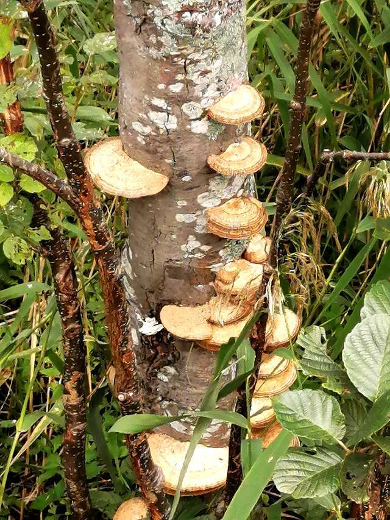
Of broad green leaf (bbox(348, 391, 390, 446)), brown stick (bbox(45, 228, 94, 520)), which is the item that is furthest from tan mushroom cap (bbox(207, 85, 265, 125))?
broad green leaf (bbox(348, 391, 390, 446))

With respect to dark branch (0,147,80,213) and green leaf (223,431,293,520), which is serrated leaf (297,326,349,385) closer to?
green leaf (223,431,293,520)

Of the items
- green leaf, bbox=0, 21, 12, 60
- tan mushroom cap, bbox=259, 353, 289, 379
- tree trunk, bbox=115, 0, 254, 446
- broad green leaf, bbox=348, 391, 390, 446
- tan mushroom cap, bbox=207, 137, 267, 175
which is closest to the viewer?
broad green leaf, bbox=348, 391, 390, 446

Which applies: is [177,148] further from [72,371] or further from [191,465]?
[191,465]

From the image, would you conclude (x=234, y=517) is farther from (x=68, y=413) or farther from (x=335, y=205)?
(x=335, y=205)

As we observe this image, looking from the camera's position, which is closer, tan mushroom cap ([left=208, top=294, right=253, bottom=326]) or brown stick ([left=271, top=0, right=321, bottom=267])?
brown stick ([left=271, top=0, right=321, bottom=267])

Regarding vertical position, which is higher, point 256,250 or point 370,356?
point 370,356

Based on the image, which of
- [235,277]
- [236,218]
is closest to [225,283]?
[235,277]
